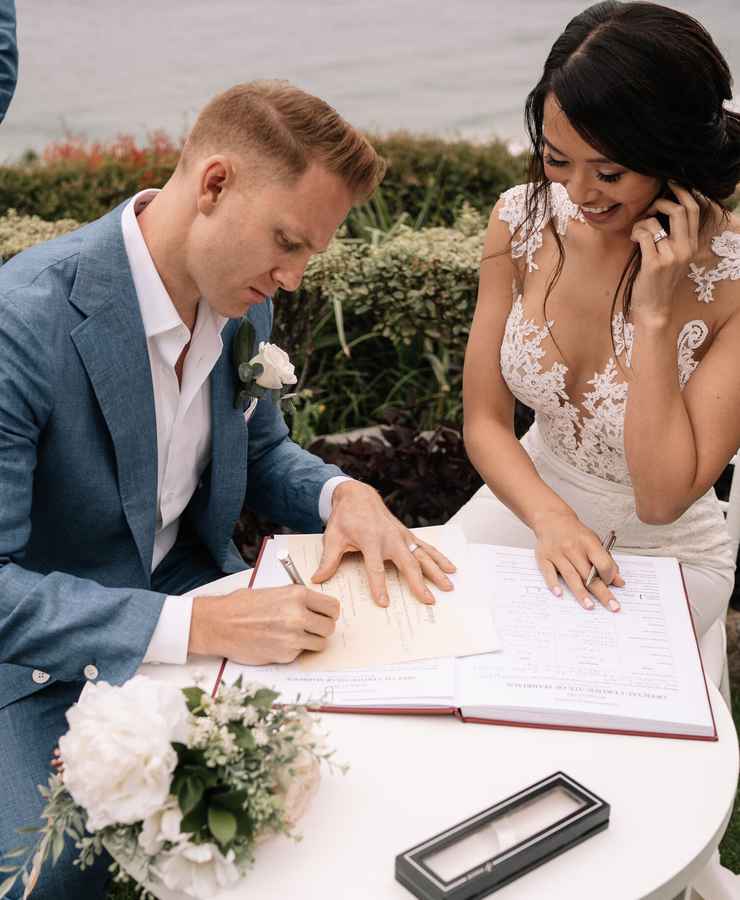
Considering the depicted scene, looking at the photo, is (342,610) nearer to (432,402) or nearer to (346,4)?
(432,402)

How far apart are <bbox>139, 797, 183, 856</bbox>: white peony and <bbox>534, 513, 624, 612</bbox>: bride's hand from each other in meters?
0.87

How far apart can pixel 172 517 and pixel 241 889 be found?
3.27ft

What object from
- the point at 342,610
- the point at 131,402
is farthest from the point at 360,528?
the point at 131,402

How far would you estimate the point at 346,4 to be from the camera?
29.5 ft

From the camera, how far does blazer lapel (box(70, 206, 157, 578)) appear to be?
1857 millimetres

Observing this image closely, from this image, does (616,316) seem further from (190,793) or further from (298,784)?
(190,793)

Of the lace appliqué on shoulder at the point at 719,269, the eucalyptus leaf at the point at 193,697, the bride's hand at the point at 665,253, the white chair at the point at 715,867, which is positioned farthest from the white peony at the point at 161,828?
the lace appliqué on shoulder at the point at 719,269

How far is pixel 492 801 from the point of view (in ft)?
4.77

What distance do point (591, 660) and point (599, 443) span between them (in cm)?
94

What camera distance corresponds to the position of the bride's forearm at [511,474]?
2.23m

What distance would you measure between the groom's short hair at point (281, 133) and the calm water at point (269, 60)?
6641mm

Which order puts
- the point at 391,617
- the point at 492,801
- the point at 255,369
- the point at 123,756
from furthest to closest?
the point at 255,369, the point at 391,617, the point at 492,801, the point at 123,756

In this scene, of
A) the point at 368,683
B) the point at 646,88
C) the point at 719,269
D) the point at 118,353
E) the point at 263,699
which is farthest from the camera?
the point at 719,269

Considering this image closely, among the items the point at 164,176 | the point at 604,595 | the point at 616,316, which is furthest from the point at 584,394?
the point at 164,176
